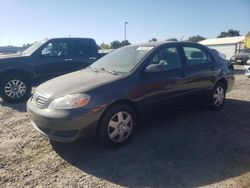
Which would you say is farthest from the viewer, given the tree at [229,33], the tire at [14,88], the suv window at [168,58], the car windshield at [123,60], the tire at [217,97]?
the tree at [229,33]

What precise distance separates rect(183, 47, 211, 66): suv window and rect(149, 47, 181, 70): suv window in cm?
31

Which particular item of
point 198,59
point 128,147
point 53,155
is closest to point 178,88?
point 198,59

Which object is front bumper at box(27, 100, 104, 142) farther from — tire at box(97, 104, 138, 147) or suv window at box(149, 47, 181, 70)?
suv window at box(149, 47, 181, 70)

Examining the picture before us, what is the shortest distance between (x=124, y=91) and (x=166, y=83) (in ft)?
3.28

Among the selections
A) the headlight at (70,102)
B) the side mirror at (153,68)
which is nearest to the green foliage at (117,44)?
the side mirror at (153,68)

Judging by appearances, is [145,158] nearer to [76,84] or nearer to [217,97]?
[76,84]

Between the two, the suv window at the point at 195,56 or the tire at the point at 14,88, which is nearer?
the suv window at the point at 195,56

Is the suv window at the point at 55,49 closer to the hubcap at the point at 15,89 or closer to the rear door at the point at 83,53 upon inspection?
the rear door at the point at 83,53

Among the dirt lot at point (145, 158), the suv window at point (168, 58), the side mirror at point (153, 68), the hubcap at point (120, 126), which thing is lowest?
the dirt lot at point (145, 158)

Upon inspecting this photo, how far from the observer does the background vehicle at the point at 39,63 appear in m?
7.36

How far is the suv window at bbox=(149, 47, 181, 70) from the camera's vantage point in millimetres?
4684

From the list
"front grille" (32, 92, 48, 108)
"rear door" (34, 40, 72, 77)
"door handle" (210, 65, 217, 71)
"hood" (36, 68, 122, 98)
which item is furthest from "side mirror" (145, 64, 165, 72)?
"rear door" (34, 40, 72, 77)

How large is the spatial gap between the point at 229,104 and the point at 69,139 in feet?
15.0

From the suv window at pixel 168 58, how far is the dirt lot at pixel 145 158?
1180mm
